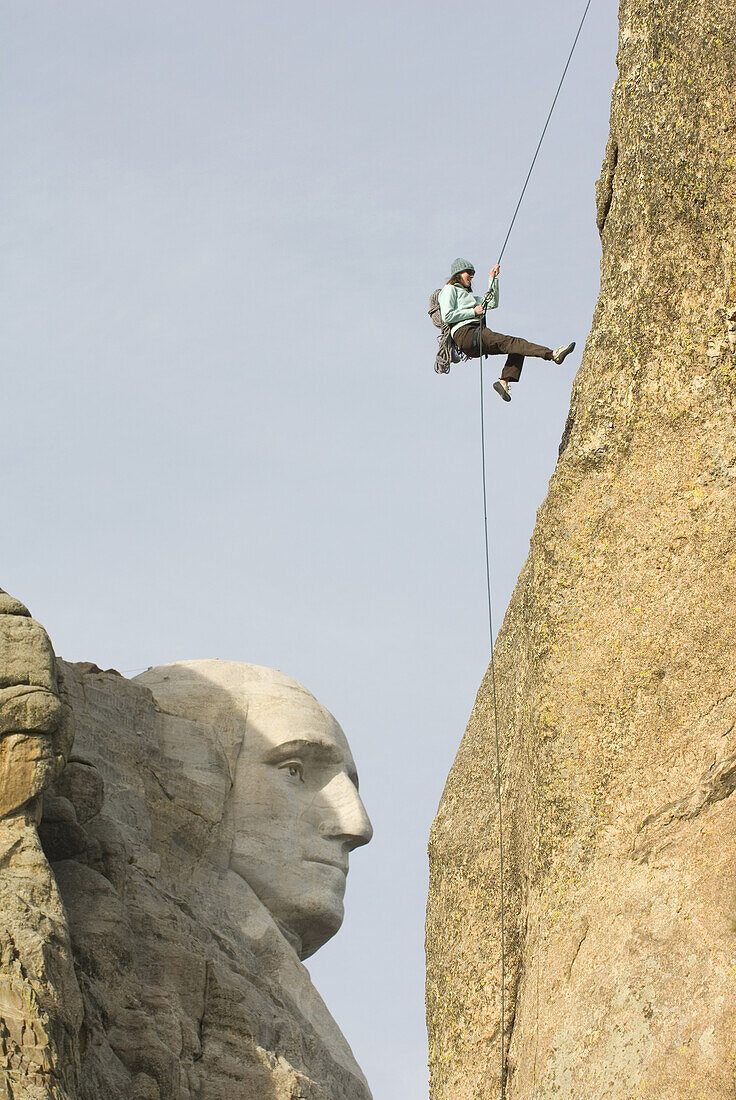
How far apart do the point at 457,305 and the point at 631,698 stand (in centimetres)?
550

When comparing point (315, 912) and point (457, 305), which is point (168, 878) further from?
point (457, 305)

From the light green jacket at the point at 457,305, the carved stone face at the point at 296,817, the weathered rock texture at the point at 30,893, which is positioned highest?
the light green jacket at the point at 457,305

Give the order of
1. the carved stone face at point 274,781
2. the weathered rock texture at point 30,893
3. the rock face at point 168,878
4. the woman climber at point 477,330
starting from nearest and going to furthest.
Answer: the weathered rock texture at point 30,893, the rock face at point 168,878, the woman climber at point 477,330, the carved stone face at point 274,781

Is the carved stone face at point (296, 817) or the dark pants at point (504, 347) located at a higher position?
the dark pants at point (504, 347)

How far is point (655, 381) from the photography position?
50.2ft

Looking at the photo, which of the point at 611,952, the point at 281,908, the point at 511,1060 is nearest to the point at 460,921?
the point at 511,1060

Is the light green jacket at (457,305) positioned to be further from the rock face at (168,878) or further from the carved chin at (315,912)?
the carved chin at (315,912)

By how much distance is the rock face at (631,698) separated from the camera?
44.0 ft

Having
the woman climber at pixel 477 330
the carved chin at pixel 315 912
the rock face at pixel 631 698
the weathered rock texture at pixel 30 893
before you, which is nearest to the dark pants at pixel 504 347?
the woman climber at pixel 477 330

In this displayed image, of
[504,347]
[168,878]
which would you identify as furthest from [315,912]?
[504,347]

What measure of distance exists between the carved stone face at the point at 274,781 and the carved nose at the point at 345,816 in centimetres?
1

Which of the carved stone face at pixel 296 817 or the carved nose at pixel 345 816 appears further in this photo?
the carved nose at pixel 345 816

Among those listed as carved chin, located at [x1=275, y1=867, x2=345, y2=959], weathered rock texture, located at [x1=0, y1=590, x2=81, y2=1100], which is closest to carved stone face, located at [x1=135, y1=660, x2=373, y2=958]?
carved chin, located at [x1=275, y1=867, x2=345, y2=959]

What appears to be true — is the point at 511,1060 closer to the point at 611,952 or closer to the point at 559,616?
the point at 611,952
